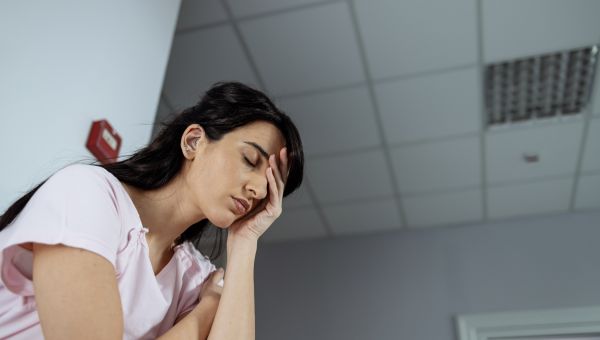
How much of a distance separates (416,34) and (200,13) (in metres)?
1.15

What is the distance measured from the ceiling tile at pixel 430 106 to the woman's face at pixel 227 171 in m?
1.97

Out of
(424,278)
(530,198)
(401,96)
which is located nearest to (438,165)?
(401,96)

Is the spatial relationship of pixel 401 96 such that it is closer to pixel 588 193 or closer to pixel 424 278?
pixel 424 278

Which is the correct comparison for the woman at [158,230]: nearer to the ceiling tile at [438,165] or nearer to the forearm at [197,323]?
the forearm at [197,323]

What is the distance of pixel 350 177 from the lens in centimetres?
368

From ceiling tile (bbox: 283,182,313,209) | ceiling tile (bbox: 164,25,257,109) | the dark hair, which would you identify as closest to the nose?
the dark hair

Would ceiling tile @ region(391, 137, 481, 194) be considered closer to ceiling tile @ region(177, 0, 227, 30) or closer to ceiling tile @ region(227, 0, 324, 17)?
ceiling tile @ region(227, 0, 324, 17)

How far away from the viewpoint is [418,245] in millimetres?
4156

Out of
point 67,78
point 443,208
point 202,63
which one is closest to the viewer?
point 67,78

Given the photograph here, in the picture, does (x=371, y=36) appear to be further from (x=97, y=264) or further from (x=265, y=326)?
(x=265, y=326)

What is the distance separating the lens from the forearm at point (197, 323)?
0.90m

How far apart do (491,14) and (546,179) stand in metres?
1.63

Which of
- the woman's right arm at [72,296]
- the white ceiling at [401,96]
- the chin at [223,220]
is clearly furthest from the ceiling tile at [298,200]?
the woman's right arm at [72,296]

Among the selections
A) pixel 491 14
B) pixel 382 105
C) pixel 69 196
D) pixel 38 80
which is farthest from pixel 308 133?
pixel 69 196
